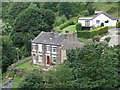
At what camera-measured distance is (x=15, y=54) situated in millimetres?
35000

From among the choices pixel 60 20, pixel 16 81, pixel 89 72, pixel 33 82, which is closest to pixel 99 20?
pixel 60 20

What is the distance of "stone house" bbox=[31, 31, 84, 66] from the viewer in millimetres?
30125

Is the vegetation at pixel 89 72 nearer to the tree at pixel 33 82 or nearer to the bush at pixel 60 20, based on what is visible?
the tree at pixel 33 82

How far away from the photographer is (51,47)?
3105cm

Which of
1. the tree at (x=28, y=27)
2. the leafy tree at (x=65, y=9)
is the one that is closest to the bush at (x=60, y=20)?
the leafy tree at (x=65, y=9)

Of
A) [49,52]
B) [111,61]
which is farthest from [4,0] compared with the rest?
[111,61]

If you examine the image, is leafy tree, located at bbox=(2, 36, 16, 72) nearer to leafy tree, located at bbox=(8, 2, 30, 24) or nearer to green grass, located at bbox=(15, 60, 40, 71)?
green grass, located at bbox=(15, 60, 40, 71)

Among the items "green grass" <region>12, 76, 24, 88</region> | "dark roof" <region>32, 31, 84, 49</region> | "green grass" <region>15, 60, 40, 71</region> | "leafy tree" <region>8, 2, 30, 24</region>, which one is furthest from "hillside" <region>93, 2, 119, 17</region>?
"green grass" <region>12, 76, 24, 88</region>

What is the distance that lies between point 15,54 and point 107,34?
10.2 meters

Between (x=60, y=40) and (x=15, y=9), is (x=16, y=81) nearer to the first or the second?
(x=60, y=40)

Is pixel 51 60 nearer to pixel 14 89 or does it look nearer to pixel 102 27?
pixel 14 89

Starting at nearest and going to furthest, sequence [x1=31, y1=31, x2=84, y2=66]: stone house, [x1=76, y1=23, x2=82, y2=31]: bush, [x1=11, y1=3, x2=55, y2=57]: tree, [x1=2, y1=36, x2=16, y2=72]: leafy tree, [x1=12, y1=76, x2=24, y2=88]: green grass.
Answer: [x1=12, y1=76, x2=24, y2=88]: green grass, [x1=31, y1=31, x2=84, y2=66]: stone house, [x1=2, y1=36, x2=16, y2=72]: leafy tree, [x1=11, y1=3, x2=55, y2=57]: tree, [x1=76, y1=23, x2=82, y2=31]: bush

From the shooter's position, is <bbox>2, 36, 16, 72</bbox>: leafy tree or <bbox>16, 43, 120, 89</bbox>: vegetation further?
<bbox>2, 36, 16, 72</bbox>: leafy tree

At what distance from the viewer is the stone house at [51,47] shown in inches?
1186
